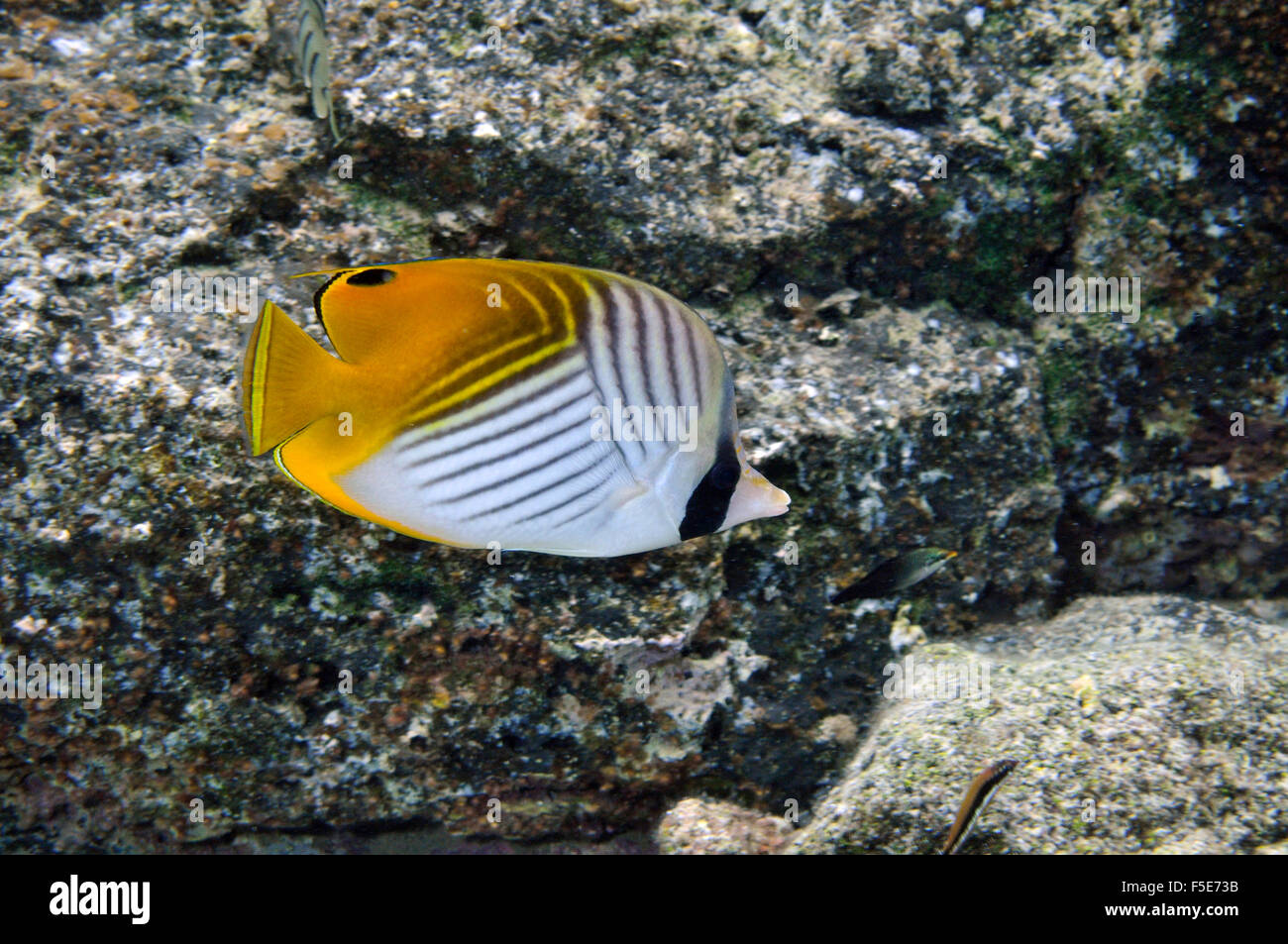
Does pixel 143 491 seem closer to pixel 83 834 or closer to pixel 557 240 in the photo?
pixel 83 834

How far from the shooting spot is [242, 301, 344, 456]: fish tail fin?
4.50 ft

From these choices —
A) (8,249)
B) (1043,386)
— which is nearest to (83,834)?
(8,249)

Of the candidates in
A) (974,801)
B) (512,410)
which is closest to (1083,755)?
(974,801)

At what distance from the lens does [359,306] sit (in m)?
1.44

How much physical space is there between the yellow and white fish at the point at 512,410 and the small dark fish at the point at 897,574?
2.53 ft

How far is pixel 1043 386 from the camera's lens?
2.64m

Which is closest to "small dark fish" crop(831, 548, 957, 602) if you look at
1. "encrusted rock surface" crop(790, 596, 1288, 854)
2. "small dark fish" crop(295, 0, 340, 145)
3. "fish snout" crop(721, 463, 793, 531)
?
"encrusted rock surface" crop(790, 596, 1288, 854)

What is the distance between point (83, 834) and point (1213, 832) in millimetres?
2918

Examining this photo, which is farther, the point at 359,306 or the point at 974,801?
the point at 974,801

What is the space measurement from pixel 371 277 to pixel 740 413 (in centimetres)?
104

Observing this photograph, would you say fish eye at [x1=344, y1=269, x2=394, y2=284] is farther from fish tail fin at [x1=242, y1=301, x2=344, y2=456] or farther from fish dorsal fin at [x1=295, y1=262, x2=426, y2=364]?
fish tail fin at [x1=242, y1=301, x2=344, y2=456]

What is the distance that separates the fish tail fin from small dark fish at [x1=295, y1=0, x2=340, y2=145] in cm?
104

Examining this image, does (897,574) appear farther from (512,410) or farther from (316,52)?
(316,52)
